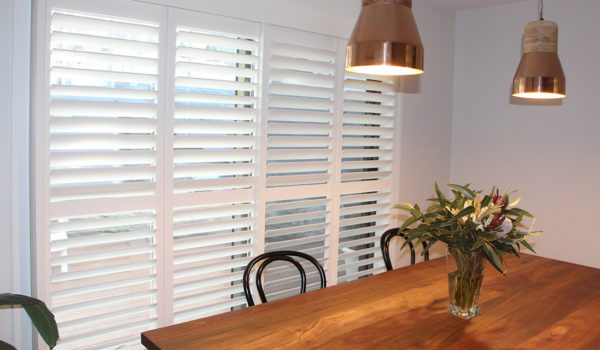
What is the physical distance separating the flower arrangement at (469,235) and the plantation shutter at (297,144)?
1170mm

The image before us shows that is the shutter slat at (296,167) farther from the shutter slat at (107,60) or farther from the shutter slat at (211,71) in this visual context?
the shutter slat at (107,60)

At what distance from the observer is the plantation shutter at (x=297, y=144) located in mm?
2848

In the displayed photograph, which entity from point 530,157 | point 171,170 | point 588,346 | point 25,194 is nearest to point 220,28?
point 171,170

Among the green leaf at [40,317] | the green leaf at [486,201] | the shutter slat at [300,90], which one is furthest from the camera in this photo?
the shutter slat at [300,90]

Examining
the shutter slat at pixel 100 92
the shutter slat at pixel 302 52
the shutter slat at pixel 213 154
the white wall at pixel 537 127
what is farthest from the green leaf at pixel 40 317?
the white wall at pixel 537 127

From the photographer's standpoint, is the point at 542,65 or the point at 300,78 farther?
the point at 300,78

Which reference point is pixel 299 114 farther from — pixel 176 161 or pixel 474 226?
pixel 474 226

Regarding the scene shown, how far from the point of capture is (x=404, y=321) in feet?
5.83

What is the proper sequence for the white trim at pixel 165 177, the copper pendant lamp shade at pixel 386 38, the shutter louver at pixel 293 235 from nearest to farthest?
the copper pendant lamp shade at pixel 386 38, the white trim at pixel 165 177, the shutter louver at pixel 293 235

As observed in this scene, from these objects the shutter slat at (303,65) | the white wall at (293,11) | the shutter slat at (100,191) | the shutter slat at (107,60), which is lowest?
the shutter slat at (100,191)

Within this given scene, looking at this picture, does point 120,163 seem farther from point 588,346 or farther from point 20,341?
point 588,346

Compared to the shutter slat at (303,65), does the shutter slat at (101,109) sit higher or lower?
lower

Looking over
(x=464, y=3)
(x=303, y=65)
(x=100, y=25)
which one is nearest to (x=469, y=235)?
(x=303, y=65)

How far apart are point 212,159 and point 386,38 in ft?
4.87
